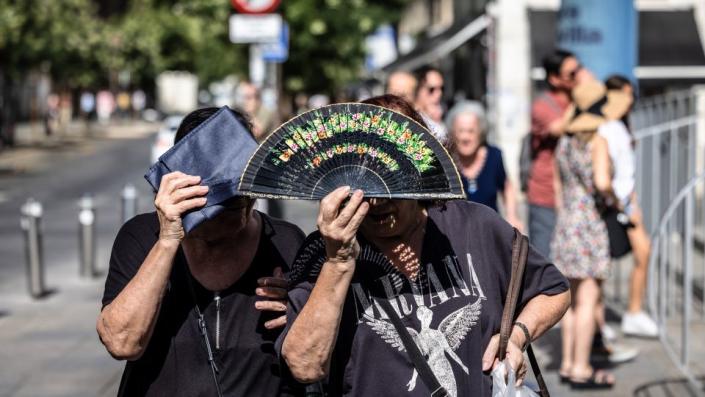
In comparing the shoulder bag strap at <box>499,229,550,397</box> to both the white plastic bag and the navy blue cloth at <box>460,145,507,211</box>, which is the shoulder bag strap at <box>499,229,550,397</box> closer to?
the white plastic bag

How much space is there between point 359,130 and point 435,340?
1.81ft

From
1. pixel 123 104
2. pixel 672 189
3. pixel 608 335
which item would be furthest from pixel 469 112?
pixel 123 104

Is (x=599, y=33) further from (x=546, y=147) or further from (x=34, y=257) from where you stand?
(x=34, y=257)

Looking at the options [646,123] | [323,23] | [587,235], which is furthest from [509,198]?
[323,23]

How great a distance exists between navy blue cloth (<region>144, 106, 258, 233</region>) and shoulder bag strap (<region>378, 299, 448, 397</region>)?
1.67ft

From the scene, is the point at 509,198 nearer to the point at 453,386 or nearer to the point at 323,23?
the point at 453,386

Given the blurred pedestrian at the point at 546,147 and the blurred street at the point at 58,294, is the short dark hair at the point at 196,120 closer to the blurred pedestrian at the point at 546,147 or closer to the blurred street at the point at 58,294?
the blurred street at the point at 58,294

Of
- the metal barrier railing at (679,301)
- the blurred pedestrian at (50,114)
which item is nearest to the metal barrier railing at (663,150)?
the metal barrier railing at (679,301)

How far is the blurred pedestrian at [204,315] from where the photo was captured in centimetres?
304

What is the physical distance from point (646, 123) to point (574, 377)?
459 cm

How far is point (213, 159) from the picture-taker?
3.03 meters

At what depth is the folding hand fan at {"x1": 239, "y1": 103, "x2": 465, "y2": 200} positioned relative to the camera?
2734mm

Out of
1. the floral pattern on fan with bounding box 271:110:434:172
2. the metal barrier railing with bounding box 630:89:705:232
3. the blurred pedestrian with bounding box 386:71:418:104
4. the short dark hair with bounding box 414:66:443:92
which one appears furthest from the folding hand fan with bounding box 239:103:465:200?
the metal barrier railing with bounding box 630:89:705:232

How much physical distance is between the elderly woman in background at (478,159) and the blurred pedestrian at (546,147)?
0.66 m
